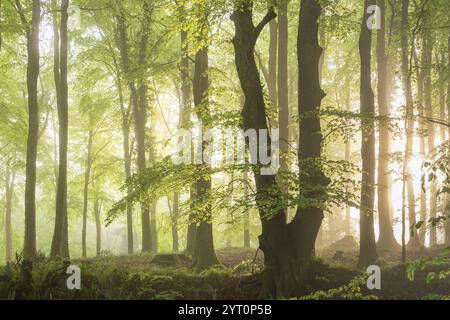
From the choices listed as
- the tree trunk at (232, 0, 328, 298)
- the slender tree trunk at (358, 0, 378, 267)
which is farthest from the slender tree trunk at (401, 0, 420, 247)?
the tree trunk at (232, 0, 328, 298)

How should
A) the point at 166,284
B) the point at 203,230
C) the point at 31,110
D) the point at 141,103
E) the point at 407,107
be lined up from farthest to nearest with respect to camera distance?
1. the point at 141,103
2. the point at 31,110
3. the point at 203,230
4. the point at 407,107
5. the point at 166,284

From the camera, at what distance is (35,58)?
1438cm

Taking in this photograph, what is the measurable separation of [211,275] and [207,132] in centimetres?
358

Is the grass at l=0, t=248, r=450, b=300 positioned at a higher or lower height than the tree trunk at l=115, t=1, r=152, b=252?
lower

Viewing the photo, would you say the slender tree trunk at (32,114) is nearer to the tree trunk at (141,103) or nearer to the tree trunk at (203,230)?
the tree trunk at (141,103)

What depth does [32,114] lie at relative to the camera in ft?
47.8

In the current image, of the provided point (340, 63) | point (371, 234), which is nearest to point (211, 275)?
point (371, 234)

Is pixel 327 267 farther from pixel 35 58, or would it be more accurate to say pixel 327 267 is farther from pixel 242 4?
pixel 35 58

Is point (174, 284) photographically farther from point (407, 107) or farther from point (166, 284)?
point (407, 107)

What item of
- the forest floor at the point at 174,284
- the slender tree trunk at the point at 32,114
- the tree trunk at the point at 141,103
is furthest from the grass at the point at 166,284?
the tree trunk at the point at 141,103

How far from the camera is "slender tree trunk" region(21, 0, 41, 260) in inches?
563

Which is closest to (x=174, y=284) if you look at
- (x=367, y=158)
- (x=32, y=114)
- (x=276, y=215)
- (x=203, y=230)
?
(x=276, y=215)

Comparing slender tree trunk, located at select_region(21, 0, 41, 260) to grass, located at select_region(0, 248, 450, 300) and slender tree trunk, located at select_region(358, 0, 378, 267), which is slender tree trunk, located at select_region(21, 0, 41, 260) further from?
slender tree trunk, located at select_region(358, 0, 378, 267)

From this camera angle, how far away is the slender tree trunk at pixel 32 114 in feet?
46.9
